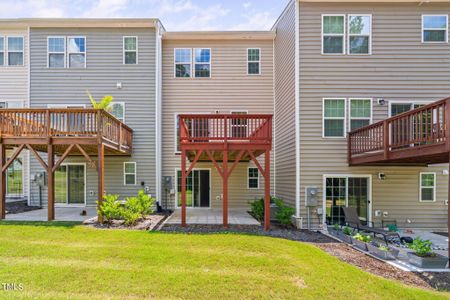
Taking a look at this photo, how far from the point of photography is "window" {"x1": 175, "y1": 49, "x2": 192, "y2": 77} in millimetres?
12711

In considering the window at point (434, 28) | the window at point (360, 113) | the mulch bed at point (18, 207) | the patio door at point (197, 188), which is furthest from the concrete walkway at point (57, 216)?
the window at point (434, 28)

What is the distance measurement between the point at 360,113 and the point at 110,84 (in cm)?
984

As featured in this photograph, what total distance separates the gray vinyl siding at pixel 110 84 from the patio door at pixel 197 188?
1627 millimetres

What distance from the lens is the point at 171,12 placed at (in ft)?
42.4

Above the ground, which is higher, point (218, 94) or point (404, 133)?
point (218, 94)

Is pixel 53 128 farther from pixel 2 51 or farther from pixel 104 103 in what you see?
pixel 2 51

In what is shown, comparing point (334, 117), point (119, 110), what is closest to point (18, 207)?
point (119, 110)

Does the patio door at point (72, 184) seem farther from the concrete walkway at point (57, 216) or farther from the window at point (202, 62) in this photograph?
the window at point (202, 62)

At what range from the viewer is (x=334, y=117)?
32.0 ft

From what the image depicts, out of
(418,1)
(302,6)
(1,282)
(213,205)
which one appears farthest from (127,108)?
(418,1)

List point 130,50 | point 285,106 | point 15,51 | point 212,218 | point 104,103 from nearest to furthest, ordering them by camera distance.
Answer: point 212,218 → point 285,106 → point 104,103 → point 130,50 → point 15,51

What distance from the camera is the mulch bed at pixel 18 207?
411 inches

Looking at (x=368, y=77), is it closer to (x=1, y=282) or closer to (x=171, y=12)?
(x=171, y=12)

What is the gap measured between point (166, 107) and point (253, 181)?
5.02 m
